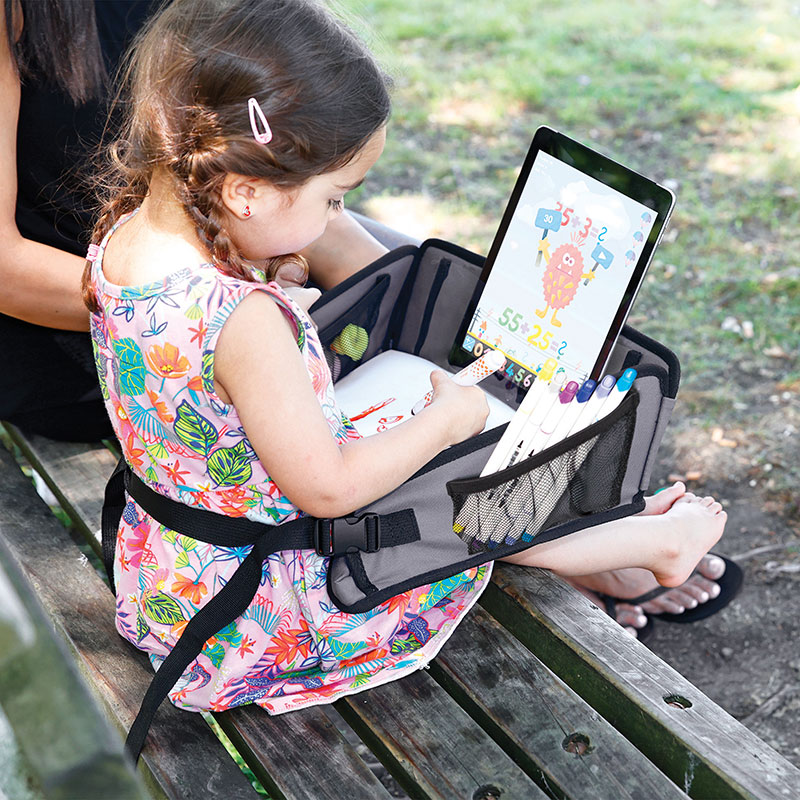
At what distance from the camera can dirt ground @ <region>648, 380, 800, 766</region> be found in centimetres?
197

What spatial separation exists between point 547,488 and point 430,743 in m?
0.38

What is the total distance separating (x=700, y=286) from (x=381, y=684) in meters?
2.01

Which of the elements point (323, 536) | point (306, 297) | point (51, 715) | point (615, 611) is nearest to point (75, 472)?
point (306, 297)

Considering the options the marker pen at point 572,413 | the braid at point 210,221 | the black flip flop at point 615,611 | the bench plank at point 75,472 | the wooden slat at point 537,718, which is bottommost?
the black flip flop at point 615,611

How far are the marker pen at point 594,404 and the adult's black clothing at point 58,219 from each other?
88 cm

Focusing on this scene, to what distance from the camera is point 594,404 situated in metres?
1.45

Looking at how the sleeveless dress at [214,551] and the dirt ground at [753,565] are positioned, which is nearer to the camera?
the sleeveless dress at [214,551]

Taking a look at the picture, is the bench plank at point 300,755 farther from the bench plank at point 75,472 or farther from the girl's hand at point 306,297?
the girl's hand at point 306,297

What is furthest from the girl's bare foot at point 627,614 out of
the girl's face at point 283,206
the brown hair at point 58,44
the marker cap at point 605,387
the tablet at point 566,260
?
the brown hair at point 58,44

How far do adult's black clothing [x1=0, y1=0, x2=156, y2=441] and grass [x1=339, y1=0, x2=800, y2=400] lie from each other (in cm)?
152

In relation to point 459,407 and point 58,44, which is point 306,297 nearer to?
point 459,407

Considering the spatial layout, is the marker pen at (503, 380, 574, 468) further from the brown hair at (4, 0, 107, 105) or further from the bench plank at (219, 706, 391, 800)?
the brown hair at (4, 0, 107, 105)

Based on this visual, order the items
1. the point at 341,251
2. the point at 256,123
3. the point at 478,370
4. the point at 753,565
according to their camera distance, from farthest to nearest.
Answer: the point at 753,565 < the point at 341,251 < the point at 478,370 < the point at 256,123

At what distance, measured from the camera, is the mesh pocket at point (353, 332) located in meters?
1.77
